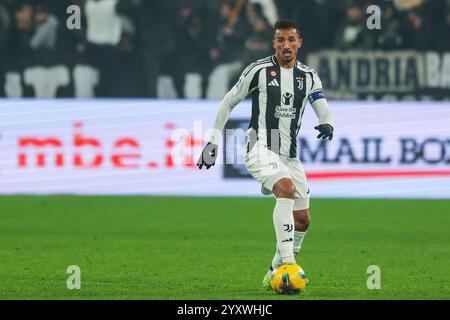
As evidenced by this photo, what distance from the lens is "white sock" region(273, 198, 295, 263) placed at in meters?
9.00

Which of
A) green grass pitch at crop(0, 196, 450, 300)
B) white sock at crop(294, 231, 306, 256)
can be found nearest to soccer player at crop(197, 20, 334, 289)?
white sock at crop(294, 231, 306, 256)

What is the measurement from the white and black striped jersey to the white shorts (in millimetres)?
68

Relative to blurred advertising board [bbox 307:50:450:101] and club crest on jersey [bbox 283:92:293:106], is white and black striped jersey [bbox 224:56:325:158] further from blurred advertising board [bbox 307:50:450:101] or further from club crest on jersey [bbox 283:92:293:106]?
blurred advertising board [bbox 307:50:450:101]

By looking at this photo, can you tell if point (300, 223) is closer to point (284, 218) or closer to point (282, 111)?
point (284, 218)

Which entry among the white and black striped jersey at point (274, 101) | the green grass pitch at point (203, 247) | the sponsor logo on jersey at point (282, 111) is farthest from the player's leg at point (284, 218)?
the sponsor logo on jersey at point (282, 111)

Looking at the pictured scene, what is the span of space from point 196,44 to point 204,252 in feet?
21.7

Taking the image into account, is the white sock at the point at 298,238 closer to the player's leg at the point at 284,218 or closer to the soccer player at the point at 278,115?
the soccer player at the point at 278,115

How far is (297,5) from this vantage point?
17.8 metres

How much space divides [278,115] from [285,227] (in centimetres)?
91

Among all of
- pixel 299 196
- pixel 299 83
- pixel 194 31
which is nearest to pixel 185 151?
pixel 194 31

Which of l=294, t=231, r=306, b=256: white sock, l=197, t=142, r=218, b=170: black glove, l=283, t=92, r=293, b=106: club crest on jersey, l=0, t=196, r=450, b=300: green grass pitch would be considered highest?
l=283, t=92, r=293, b=106: club crest on jersey

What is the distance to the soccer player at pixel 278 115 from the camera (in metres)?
9.26
